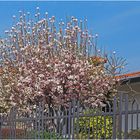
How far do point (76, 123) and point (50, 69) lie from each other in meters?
9.42

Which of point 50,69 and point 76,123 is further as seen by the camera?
point 50,69

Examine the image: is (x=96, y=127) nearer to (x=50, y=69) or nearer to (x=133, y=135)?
(x=133, y=135)

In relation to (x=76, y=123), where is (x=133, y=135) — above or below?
below

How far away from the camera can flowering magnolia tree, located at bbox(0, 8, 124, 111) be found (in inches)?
696

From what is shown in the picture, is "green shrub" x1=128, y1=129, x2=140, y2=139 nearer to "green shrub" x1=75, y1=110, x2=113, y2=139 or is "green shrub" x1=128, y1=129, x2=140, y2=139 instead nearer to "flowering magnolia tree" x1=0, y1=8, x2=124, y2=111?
"green shrub" x1=75, y1=110, x2=113, y2=139

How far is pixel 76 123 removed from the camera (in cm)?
884

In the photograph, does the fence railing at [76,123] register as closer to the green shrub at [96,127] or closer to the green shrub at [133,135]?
the green shrub at [96,127]

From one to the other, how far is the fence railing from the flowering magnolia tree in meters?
5.28

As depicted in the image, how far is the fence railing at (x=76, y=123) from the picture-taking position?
300 inches

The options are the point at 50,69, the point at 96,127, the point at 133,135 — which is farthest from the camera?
the point at 50,69

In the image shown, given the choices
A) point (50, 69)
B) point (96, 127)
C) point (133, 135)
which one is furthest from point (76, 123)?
point (50, 69)

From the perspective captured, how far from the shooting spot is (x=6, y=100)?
64.3ft

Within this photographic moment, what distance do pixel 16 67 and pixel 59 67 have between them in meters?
3.03

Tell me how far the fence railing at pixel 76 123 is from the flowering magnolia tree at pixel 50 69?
5.28 metres
